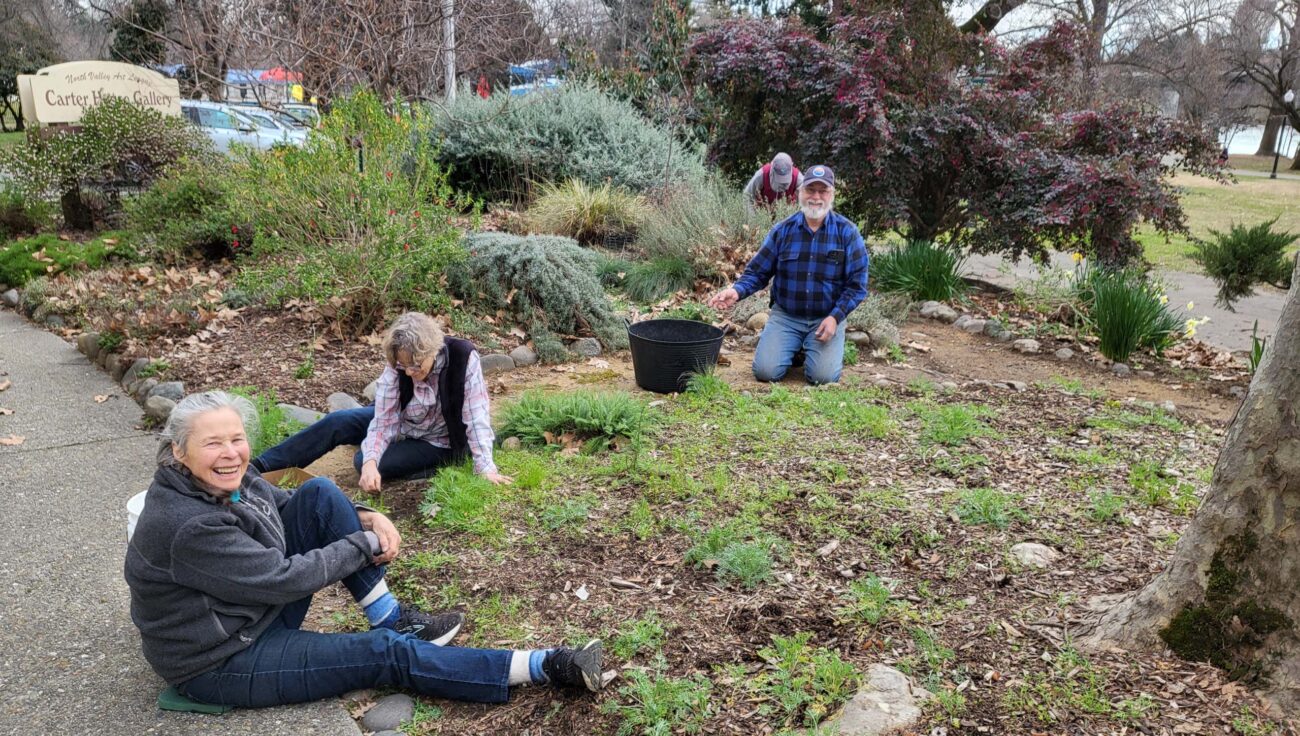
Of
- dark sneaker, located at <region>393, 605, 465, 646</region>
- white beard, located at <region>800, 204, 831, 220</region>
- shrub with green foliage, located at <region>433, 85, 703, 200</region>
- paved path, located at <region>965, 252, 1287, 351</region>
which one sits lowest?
dark sneaker, located at <region>393, 605, 465, 646</region>

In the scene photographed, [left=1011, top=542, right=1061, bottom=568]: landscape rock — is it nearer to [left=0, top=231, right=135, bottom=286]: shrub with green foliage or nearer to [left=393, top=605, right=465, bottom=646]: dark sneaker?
[left=393, top=605, right=465, bottom=646]: dark sneaker

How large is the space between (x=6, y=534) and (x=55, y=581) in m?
0.63

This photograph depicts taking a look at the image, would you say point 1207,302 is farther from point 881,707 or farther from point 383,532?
point 383,532

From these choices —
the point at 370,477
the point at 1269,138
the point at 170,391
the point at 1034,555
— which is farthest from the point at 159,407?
the point at 1269,138

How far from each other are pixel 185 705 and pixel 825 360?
4144mm

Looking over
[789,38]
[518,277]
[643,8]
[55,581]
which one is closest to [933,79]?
[789,38]

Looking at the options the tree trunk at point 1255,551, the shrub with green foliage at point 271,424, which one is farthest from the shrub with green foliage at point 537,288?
the tree trunk at point 1255,551

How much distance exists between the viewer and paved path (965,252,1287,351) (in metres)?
8.56

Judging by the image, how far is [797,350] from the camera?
5992 mm

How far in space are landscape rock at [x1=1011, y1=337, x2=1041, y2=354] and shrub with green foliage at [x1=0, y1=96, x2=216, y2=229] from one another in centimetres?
889

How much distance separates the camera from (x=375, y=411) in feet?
13.5

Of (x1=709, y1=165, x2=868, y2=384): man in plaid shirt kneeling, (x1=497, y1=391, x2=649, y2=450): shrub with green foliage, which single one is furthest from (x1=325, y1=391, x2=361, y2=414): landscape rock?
(x1=709, y1=165, x2=868, y2=384): man in plaid shirt kneeling

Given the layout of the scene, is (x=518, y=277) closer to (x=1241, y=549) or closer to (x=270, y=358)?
(x=270, y=358)

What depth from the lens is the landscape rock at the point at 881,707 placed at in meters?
2.41
